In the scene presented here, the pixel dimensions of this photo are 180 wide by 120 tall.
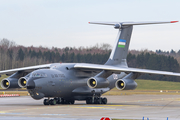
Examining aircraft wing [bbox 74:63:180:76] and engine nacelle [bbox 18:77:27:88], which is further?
engine nacelle [bbox 18:77:27:88]

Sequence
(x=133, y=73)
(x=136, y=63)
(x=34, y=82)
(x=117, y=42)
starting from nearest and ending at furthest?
(x=34, y=82) < (x=133, y=73) < (x=117, y=42) < (x=136, y=63)

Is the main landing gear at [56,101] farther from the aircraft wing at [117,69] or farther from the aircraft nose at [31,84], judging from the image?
the aircraft wing at [117,69]

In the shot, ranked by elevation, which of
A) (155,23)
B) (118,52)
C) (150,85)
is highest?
(155,23)

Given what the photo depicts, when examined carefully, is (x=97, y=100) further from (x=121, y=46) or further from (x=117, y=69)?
(x=121, y=46)

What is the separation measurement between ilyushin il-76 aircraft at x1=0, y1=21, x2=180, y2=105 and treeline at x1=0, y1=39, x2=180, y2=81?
66.7m

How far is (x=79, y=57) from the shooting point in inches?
4001

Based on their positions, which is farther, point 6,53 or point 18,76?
point 6,53

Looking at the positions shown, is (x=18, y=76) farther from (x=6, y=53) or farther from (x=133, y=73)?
(x=6, y=53)

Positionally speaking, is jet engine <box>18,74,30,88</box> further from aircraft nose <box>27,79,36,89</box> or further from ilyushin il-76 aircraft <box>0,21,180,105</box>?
aircraft nose <box>27,79,36,89</box>

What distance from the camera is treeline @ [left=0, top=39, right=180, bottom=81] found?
100625mm

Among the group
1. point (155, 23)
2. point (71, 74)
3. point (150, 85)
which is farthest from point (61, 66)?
point (150, 85)

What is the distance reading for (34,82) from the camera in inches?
993

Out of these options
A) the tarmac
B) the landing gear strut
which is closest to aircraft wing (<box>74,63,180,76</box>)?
the tarmac

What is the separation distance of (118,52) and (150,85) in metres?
54.3
